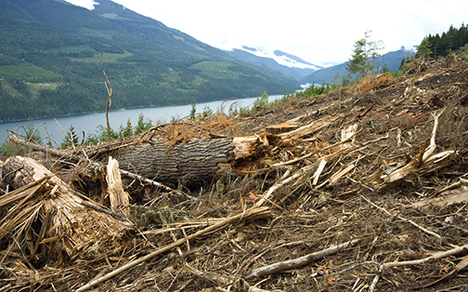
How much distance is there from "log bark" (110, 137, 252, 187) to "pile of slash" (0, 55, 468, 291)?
20 millimetres

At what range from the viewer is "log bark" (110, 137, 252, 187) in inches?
152

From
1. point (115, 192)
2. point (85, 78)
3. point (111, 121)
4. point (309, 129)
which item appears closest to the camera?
point (115, 192)

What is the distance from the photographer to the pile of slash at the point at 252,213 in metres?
1.90

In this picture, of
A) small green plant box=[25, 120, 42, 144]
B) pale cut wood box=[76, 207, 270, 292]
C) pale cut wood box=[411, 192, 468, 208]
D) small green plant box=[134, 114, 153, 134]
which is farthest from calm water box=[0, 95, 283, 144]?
pale cut wood box=[411, 192, 468, 208]

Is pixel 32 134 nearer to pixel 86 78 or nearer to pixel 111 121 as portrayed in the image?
pixel 111 121

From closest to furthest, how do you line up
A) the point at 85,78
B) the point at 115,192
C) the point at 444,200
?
the point at 444,200 → the point at 115,192 → the point at 85,78

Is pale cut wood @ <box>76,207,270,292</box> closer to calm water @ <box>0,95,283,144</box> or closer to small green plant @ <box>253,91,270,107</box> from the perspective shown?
calm water @ <box>0,95,283,144</box>

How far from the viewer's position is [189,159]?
13.1ft

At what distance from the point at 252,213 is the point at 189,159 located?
1.63 metres

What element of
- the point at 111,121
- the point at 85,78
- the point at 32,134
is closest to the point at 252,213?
the point at 32,134

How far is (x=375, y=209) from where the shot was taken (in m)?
2.50

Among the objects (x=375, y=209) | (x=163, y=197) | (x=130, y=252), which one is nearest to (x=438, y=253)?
(x=375, y=209)

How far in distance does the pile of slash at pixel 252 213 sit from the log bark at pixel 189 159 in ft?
0.07

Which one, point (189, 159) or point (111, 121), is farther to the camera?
point (111, 121)
